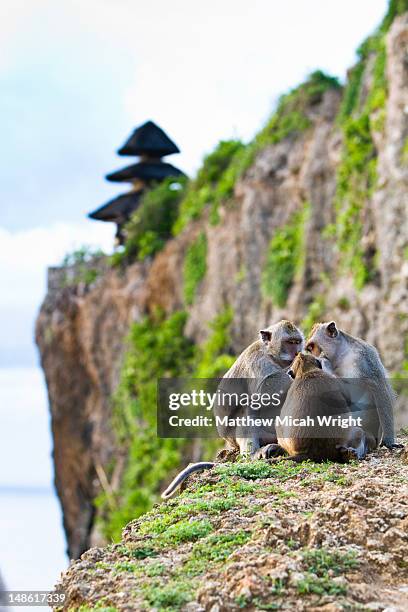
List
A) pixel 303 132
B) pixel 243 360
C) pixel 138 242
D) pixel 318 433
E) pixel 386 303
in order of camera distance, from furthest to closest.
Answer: pixel 138 242 < pixel 303 132 < pixel 386 303 < pixel 243 360 < pixel 318 433

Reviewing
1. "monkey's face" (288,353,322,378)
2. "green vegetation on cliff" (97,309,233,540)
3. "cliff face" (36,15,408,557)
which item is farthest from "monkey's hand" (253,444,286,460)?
"green vegetation on cliff" (97,309,233,540)

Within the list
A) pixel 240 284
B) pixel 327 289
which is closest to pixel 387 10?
pixel 327 289

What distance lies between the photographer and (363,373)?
829cm

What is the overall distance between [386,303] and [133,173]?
630 inches

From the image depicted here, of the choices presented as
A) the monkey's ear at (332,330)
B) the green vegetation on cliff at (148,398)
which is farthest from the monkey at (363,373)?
the green vegetation on cliff at (148,398)

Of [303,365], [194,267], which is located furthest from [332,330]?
[194,267]

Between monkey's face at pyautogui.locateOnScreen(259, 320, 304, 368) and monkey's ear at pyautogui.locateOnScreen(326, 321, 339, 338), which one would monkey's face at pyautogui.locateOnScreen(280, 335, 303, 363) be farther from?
monkey's ear at pyautogui.locateOnScreen(326, 321, 339, 338)

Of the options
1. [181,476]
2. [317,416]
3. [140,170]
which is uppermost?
[140,170]

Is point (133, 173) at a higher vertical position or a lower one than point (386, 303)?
higher

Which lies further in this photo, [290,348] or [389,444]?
[290,348]

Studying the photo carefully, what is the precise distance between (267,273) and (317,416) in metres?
18.1

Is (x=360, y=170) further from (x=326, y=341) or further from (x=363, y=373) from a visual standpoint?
(x=363, y=373)

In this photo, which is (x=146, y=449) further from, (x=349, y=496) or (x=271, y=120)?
(x=349, y=496)

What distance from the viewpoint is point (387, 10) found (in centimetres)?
2295
